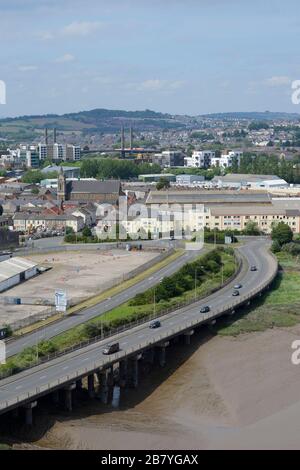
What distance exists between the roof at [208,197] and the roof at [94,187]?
8438 millimetres

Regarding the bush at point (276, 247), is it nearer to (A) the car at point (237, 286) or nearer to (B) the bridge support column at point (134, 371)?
(A) the car at point (237, 286)

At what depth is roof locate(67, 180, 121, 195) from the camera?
7031 cm

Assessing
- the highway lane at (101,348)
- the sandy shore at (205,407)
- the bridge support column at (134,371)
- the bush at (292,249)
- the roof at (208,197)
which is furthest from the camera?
the roof at (208,197)

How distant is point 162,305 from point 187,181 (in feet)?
175

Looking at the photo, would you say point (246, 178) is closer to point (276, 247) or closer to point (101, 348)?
point (276, 247)

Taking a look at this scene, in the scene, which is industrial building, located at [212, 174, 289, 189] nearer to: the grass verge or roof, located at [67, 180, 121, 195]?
roof, located at [67, 180, 121, 195]

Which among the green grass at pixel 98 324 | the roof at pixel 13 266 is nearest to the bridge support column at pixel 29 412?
the green grass at pixel 98 324

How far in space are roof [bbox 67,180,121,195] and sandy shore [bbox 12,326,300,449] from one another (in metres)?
44.0

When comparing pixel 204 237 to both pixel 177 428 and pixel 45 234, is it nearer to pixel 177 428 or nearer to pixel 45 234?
pixel 45 234

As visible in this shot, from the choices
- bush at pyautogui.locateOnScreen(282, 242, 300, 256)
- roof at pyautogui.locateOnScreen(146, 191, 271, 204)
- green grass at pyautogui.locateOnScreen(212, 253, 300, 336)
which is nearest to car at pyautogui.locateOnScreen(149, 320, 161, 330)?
green grass at pyautogui.locateOnScreen(212, 253, 300, 336)

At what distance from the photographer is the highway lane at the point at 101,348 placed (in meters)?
20.5

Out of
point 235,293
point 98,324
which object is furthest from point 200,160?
point 98,324
